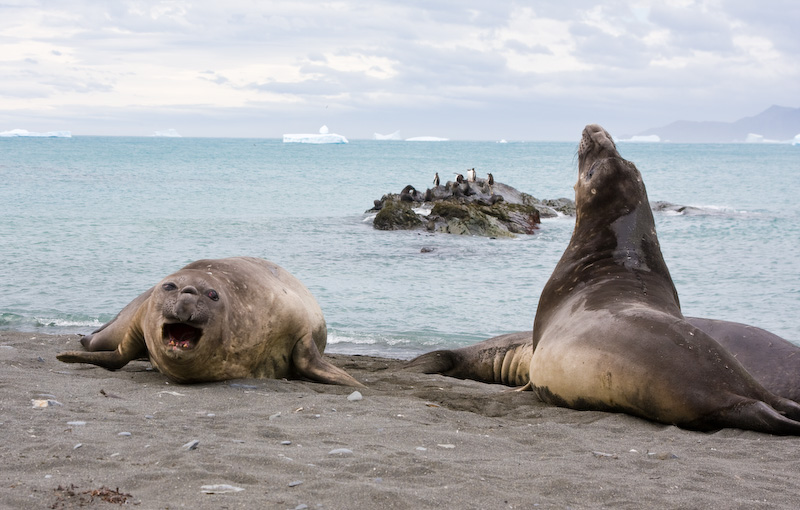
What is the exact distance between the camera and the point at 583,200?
672cm

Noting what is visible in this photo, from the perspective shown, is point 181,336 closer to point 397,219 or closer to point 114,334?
point 114,334

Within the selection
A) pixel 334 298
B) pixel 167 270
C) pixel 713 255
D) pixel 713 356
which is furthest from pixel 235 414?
pixel 713 255

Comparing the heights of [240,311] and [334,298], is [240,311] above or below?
above

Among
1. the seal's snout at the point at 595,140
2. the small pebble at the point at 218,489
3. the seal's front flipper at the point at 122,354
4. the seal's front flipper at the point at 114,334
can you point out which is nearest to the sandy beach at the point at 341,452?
the small pebble at the point at 218,489

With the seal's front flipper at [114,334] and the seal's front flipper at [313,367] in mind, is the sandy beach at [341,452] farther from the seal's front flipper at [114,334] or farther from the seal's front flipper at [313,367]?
the seal's front flipper at [114,334]

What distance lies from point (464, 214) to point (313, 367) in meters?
13.7

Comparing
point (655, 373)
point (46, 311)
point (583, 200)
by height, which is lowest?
point (46, 311)

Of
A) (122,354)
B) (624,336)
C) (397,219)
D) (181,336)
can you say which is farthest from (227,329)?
(397,219)

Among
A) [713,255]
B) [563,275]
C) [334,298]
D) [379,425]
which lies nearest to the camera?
[379,425]

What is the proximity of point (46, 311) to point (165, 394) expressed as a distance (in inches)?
244

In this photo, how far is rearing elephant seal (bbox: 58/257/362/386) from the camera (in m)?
5.64

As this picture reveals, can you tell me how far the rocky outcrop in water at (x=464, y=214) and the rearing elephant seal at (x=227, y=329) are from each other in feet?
41.7

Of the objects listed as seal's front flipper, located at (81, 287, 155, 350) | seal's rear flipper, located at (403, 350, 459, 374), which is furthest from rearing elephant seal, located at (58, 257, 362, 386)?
seal's rear flipper, located at (403, 350, 459, 374)

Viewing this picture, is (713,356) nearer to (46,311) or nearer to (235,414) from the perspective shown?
(235,414)
